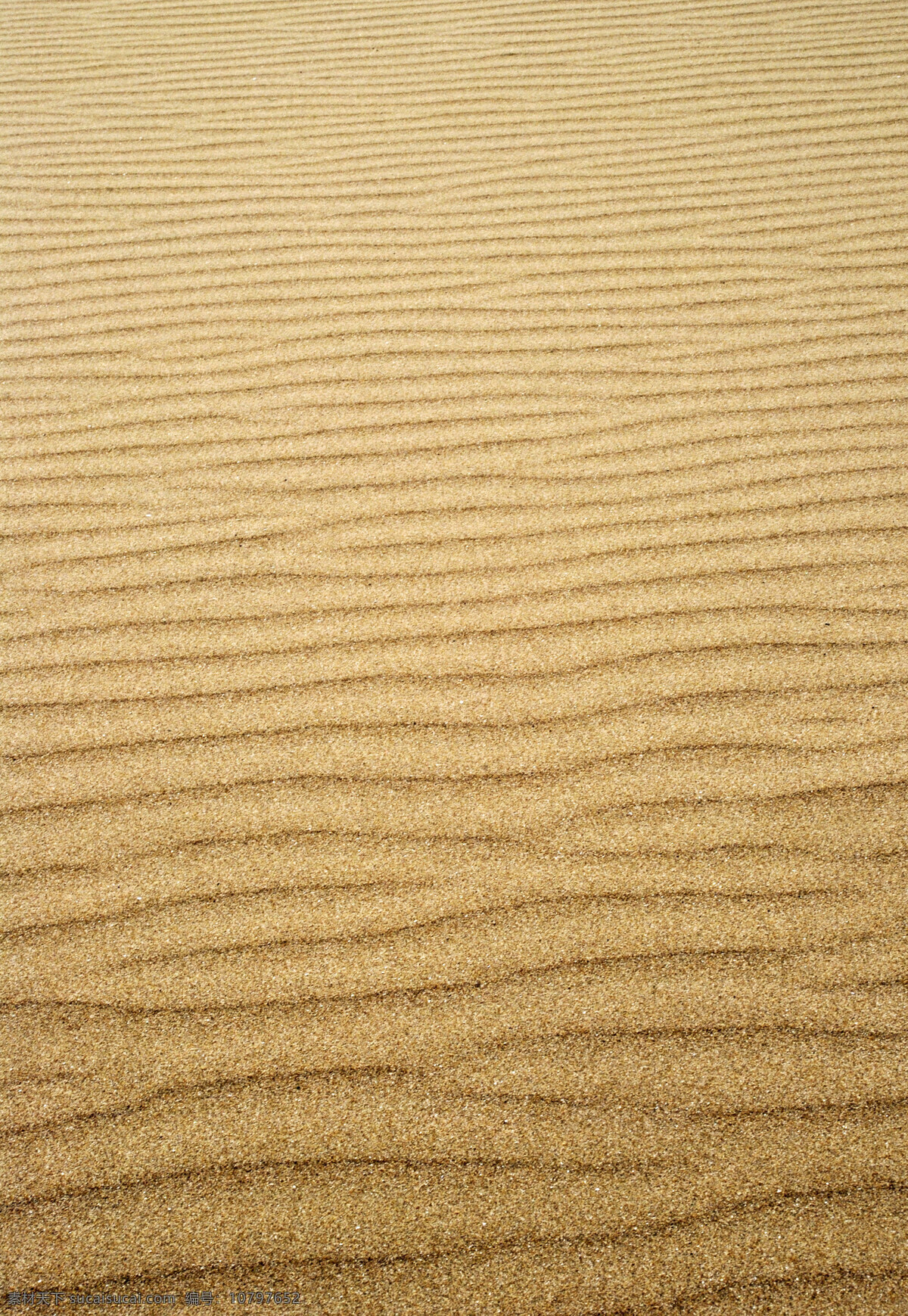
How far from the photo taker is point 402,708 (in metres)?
2.21

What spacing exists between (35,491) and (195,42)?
147 inches

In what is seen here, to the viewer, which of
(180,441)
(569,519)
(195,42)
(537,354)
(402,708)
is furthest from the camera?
(195,42)

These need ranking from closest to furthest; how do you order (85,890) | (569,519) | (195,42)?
(85,890), (569,519), (195,42)

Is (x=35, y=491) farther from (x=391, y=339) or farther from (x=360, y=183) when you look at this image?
(x=360, y=183)

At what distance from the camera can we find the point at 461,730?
7.09ft

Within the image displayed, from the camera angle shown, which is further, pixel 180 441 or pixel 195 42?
pixel 195 42

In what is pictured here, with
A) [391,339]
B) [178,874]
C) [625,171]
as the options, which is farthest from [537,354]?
[178,874]

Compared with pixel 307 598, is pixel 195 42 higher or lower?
higher

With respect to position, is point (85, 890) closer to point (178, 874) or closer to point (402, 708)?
point (178, 874)

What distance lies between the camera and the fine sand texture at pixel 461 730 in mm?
1533

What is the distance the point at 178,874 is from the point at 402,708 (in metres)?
0.60

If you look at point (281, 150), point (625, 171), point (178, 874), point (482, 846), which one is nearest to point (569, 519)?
point (482, 846)

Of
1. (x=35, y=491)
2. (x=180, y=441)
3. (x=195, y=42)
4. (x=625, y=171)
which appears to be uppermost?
(x=195, y=42)

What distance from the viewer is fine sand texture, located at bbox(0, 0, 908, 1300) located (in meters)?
1.53
